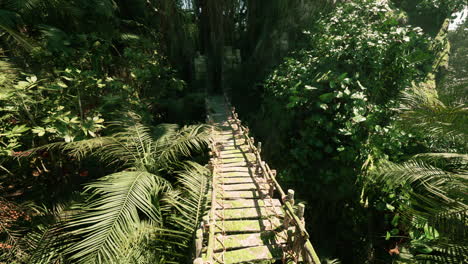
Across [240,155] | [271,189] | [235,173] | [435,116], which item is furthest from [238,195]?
[435,116]

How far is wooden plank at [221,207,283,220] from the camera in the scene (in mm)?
2871

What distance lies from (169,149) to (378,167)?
147 inches

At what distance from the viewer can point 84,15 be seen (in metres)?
4.25

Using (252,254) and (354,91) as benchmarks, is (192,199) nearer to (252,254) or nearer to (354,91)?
(252,254)

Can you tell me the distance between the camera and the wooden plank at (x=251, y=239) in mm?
2457

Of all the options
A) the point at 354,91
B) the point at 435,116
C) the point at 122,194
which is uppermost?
the point at 354,91

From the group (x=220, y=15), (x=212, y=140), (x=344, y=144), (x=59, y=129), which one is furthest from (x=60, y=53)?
(x=220, y=15)

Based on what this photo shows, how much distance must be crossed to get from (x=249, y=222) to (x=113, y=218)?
66.6 inches

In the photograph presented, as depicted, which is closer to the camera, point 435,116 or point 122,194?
point 435,116

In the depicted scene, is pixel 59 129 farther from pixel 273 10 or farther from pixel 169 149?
pixel 273 10

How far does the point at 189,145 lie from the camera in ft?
12.6

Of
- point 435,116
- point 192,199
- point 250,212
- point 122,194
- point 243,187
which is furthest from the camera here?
point 243,187

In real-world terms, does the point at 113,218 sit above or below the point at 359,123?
below

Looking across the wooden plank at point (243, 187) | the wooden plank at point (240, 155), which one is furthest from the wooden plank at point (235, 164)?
the wooden plank at point (243, 187)
